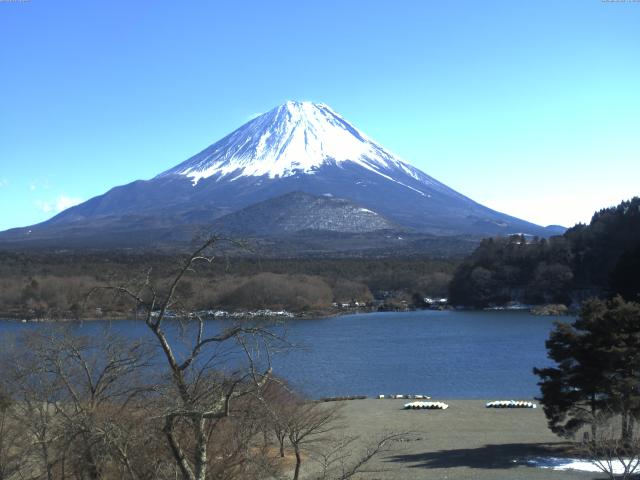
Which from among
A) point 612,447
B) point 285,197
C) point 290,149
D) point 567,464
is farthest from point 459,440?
point 290,149

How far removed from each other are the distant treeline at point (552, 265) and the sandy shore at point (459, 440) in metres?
29.2

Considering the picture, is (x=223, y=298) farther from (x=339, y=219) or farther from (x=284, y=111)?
(x=284, y=111)

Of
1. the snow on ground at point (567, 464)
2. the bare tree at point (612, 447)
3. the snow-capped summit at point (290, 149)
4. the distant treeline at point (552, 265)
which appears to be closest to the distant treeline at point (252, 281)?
the distant treeline at point (552, 265)

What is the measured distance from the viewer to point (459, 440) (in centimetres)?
1318

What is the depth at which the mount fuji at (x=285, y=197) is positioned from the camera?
98812 mm

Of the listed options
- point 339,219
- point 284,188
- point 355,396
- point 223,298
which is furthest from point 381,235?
point 355,396

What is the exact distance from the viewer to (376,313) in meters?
52.5

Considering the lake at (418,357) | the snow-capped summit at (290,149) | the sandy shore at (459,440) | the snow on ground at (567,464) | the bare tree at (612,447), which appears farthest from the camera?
the snow-capped summit at (290,149)

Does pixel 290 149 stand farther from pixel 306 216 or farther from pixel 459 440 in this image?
pixel 459 440

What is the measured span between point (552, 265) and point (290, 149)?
86.8 metres

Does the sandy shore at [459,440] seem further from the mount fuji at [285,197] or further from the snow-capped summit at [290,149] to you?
the snow-capped summit at [290,149]

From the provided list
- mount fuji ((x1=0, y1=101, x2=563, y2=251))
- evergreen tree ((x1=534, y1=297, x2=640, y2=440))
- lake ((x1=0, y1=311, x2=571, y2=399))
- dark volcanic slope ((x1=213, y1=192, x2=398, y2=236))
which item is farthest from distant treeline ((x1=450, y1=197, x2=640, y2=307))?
dark volcanic slope ((x1=213, y1=192, x2=398, y2=236))

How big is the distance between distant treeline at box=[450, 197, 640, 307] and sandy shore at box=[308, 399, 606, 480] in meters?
29.2

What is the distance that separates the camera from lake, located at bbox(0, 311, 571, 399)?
21031mm
